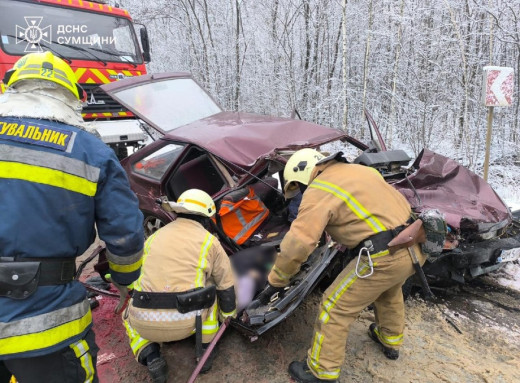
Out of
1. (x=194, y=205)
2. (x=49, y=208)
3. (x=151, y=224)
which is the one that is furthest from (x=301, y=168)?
(x=151, y=224)

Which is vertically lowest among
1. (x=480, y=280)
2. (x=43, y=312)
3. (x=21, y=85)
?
(x=480, y=280)

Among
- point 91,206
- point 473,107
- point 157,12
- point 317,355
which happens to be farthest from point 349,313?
point 157,12

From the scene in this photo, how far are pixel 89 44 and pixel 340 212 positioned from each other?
5703 mm

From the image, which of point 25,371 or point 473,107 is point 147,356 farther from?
point 473,107

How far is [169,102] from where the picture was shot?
407 cm

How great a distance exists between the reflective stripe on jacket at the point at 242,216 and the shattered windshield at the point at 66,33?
432 centimetres

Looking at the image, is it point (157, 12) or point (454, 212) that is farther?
point (157, 12)

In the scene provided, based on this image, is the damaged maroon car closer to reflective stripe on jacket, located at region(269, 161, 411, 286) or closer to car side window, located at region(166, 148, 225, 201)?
car side window, located at region(166, 148, 225, 201)

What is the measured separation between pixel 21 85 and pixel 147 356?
1819 millimetres

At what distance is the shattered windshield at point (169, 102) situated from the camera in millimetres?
3707

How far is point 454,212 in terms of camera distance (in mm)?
2941

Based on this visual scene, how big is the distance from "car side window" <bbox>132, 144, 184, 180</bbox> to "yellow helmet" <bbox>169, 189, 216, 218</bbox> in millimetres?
1485

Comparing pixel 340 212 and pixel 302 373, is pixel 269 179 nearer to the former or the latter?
pixel 340 212

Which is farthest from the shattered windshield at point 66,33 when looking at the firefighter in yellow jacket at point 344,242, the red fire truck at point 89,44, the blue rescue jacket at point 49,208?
the firefighter in yellow jacket at point 344,242
